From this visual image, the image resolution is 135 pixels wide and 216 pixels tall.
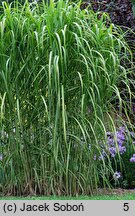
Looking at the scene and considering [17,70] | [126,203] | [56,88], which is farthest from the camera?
[17,70]

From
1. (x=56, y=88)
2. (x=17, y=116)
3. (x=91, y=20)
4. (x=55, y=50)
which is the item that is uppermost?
(x=91, y=20)

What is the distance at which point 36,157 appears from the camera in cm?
422

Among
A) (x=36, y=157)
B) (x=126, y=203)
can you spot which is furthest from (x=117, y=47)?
(x=126, y=203)

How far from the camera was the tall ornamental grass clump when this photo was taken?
4.09 meters

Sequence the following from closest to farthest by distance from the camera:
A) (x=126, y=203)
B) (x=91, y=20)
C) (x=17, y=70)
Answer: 1. (x=126, y=203)
2. (x=17, y=70)
3. (x=91, y=20)

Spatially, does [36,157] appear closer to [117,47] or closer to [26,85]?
[26,85]

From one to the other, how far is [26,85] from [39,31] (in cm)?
52

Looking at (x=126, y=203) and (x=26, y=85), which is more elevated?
(x=26, y=85)

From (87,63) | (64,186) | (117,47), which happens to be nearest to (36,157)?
(64,186)

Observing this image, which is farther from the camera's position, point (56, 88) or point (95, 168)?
point (95, 168)

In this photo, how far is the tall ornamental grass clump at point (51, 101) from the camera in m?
4.09

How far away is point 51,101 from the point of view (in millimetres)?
4027

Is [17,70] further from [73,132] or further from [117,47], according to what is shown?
[117,47]

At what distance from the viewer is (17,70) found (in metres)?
4.18
